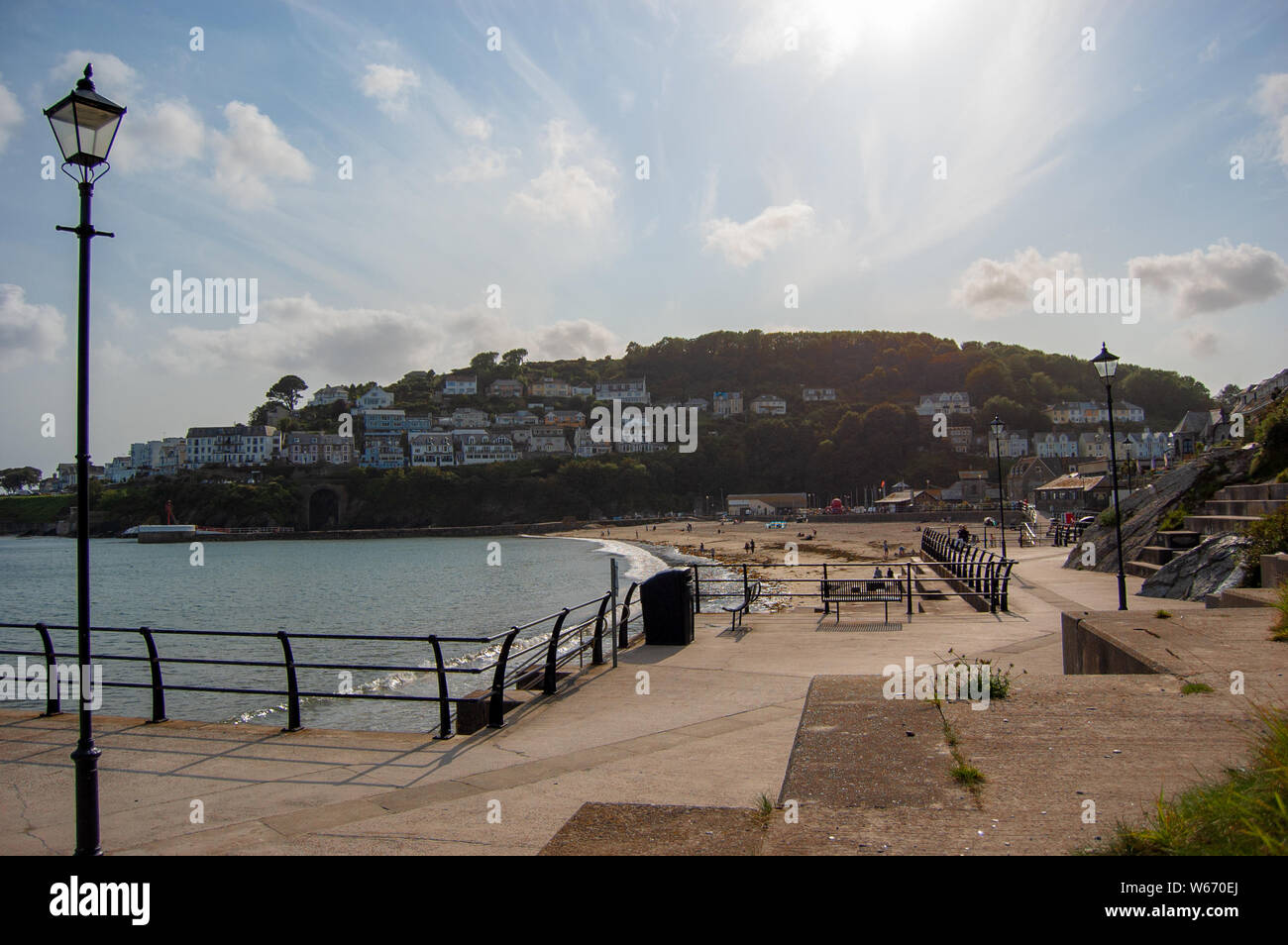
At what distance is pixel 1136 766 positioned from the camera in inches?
166

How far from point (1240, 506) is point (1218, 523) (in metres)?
0.56

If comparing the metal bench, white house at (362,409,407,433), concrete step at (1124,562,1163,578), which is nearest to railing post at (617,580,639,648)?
the metal bench

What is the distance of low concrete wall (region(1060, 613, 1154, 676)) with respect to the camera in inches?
273

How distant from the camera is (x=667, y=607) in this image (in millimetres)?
12648

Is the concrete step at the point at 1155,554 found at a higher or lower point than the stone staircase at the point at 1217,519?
lower

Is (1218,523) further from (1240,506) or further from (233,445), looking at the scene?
(233,445)

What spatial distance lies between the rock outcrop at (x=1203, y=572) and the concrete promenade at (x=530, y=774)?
503 centimetres

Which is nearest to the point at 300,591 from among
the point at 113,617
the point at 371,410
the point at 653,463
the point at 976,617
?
the point at 113,617

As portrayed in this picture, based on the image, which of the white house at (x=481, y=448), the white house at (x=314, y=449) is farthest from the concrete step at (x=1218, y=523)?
the white house at (x=314, y=449)

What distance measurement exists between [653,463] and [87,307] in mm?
144864

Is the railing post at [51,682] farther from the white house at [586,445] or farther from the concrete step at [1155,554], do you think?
the white house at [586,445]

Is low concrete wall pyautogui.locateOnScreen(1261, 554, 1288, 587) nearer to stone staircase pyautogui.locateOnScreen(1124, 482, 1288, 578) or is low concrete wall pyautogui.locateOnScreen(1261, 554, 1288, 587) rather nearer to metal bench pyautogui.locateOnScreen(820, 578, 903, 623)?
stone staircase pyautogui.locateOnScreen(1124, 482, 1288, 578)

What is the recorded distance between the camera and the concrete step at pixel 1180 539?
Answer: 674 inches
